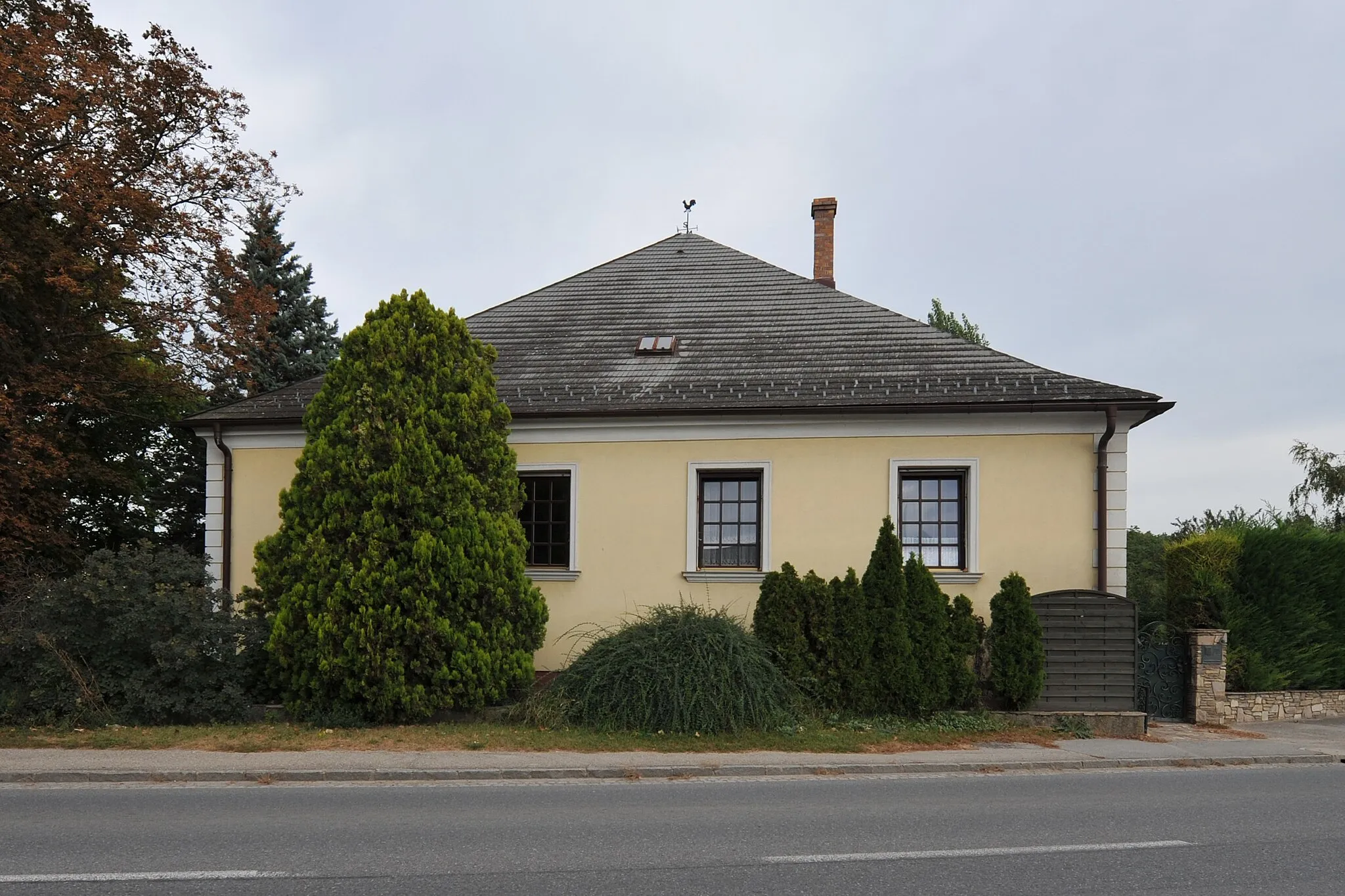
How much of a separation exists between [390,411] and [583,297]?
20.4 feet

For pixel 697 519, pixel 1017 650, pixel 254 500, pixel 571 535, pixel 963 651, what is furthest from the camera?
pixel 254 500

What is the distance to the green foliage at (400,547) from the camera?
1108cm

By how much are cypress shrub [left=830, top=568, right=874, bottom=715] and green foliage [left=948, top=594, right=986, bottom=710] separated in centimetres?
102

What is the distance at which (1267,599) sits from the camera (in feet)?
46.0

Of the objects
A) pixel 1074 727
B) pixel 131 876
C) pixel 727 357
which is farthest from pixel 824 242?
pixel 131 876

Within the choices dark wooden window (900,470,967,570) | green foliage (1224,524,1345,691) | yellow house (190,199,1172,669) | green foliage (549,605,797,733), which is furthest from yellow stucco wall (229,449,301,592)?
green foliage (1224,524,1345,691)

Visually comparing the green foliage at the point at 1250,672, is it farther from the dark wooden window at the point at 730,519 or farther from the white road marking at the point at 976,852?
the white road marking at the point at 976,852

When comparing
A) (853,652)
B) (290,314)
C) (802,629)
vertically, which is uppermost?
(290,314)

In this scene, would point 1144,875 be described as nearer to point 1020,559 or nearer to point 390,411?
point 1020,559

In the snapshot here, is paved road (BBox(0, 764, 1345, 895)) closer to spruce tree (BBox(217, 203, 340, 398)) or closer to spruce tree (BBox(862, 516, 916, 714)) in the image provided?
spruce tree (BBox(862, 516, 916, 714))

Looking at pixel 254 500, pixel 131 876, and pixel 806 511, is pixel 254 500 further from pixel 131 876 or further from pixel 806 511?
pixel 131 876

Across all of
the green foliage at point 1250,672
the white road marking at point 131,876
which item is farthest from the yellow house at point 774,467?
the white road marking at point 131,876

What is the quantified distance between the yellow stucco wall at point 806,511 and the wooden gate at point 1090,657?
743mm

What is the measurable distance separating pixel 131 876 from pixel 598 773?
14.3 ft
